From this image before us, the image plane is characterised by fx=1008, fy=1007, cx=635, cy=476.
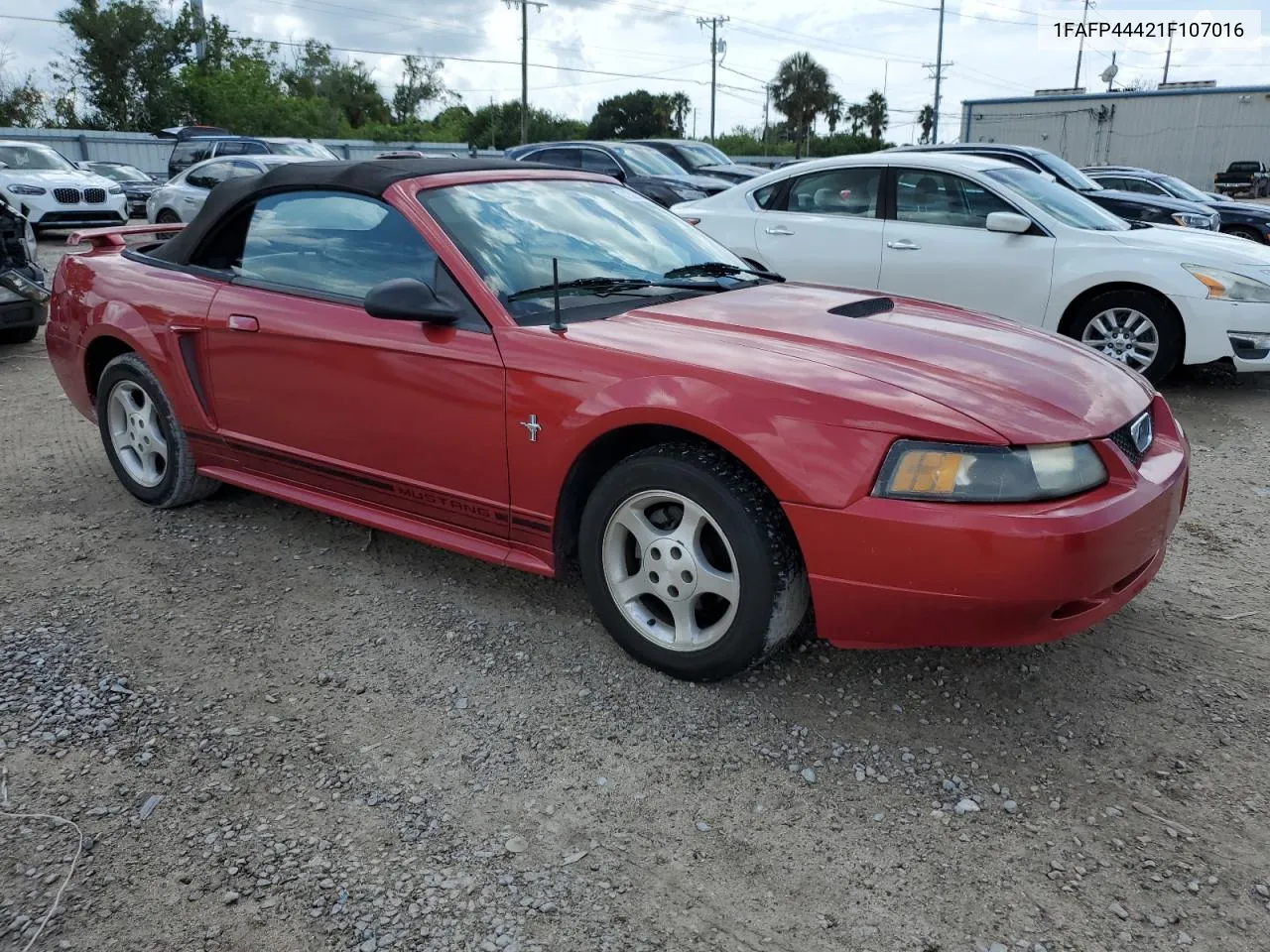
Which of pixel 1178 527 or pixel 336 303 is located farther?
pixel 1178 527

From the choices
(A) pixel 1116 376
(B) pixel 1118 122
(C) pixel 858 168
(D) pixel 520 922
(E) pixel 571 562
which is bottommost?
(D) pixel 520 922

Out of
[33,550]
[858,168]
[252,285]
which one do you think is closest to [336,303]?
[252,285]

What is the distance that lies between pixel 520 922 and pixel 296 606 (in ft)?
5.98

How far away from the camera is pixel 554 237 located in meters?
3.54

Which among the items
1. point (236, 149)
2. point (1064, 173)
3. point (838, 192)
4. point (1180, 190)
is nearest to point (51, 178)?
point (236, 149)

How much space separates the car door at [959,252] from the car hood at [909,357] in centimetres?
342

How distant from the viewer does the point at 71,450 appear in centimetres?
550

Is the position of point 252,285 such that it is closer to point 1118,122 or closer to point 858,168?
point 858,168

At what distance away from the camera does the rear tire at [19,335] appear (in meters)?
8.34

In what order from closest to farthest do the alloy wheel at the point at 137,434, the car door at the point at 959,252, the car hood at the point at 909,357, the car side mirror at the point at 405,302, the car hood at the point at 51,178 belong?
the car hood at the point at 909,357
the car side mirror at the point at 405,302
the alloy wheel at the point at 137,434
the car door at the point at 959,252
the car hood at the point at 51,178

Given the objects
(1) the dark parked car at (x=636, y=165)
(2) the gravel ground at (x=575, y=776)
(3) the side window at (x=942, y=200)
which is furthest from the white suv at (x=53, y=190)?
(2) the gravel ground at (x=575, y=776)

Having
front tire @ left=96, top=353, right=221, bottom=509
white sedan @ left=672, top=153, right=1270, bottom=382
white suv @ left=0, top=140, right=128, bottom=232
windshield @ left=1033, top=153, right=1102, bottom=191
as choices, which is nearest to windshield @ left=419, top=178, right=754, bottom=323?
front tire @ left=96, top=353, right=221, bottom=509

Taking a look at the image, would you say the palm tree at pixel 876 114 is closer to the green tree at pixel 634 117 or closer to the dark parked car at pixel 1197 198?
the green tree at pixel 634 117

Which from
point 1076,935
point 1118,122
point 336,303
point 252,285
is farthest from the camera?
point 1118,122
